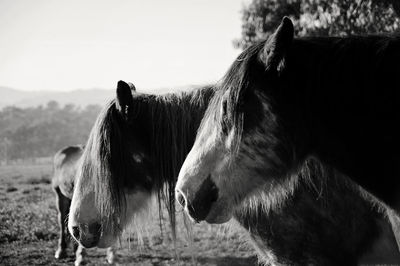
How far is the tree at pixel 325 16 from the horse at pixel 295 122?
777 cm

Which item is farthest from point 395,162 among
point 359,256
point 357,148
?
point 359,256

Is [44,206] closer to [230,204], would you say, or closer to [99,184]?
[99,184]

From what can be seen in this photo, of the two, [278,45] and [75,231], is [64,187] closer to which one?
[75,231]

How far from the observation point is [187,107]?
345 centimetres

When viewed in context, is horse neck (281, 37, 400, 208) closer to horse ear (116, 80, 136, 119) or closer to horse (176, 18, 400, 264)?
horse (176, 18, 400, 264)

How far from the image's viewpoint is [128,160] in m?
3.24

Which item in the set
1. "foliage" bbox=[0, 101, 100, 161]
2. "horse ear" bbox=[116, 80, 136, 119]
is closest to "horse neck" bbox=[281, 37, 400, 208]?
"horse ear" bbox=[116, 80, 136, 119]

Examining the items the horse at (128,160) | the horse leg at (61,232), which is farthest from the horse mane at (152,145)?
the horse leg at (61,232)

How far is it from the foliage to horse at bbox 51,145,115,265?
2024 inches

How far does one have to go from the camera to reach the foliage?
59875 mm

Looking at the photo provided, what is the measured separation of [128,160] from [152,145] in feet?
0.83

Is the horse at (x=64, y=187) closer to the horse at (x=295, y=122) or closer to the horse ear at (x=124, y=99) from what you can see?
the horse ear at (x=124, y=99)

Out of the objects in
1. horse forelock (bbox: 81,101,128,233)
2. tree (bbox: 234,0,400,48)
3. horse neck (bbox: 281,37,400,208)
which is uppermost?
tree (bbox: 234,0,400,48)

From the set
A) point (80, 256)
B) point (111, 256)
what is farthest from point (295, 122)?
point (80, 256)
